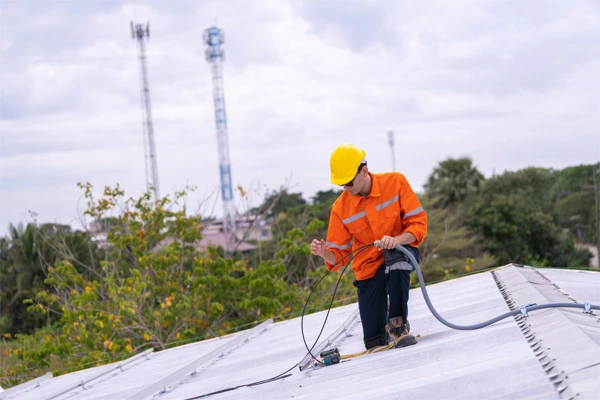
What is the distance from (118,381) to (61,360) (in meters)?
8.19

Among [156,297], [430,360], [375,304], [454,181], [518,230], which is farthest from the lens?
[454,181]

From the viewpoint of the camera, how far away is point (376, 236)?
506cm

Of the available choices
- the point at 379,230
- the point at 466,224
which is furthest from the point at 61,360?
the point at 466,224

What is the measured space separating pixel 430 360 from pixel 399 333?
82cm

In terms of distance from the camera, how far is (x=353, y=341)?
600 centimetres

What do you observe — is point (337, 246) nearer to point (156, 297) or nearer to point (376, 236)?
point (376, 236)

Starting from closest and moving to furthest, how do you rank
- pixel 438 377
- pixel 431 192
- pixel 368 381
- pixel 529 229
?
pixel 438 377
pixel 368 381
pixel 529 229
pixel 431 192

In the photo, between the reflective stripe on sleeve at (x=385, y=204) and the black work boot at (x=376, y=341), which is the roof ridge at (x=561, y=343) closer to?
the black work boot at (x=376, y=341)

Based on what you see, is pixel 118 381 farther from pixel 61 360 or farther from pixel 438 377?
pixel 61 360

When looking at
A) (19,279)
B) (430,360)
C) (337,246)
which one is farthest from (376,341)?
(19,279)

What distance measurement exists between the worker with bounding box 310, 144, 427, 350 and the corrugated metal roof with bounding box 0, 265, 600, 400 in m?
0.31

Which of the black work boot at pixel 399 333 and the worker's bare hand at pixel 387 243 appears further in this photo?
the black work boot at pixel 399 333

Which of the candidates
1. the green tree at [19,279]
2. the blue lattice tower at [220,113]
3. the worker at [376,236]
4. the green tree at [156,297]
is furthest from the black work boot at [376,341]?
the blue lattice tower at [220,113]

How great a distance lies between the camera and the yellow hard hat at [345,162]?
4855mm
